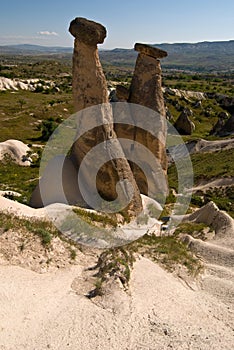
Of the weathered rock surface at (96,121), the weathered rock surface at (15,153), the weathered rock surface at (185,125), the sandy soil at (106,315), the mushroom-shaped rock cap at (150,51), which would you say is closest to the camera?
the sandy soil at (106,315)

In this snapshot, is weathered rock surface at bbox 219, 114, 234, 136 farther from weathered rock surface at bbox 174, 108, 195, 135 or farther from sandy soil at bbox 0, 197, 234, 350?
sandy soil at bbox 0, 197, 234, 350

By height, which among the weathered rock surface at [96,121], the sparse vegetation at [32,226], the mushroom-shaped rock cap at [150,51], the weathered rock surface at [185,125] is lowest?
the weathered rock surface at [185,125]

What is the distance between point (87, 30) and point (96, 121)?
2.92m

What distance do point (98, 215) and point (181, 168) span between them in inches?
606

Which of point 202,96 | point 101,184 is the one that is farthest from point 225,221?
point 202,96

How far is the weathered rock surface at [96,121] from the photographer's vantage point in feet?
41.0

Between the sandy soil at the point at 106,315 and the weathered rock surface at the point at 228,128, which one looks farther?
the weathered rock surface at the point at 228,128

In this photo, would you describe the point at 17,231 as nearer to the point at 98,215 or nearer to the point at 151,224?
the point at 98,215

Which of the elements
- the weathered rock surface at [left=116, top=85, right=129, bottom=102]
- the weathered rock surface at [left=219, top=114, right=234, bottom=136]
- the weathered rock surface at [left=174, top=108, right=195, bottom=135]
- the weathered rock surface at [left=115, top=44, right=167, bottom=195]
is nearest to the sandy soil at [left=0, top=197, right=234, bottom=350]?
the weathered rock surface at [left=115, top=44, right=167, bottom=195]

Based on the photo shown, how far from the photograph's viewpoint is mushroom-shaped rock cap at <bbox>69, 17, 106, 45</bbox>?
481 inches

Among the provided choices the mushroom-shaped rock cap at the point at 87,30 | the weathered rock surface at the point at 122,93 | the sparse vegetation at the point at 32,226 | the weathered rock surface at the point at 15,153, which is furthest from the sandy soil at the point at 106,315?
the weathered rock surface at the point at 15,153

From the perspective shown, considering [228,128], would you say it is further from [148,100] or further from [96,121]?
[96,121]

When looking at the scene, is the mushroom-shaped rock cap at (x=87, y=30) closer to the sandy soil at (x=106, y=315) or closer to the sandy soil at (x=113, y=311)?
the sandy soil at (x=113, y=311)

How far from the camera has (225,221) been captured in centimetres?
1266
